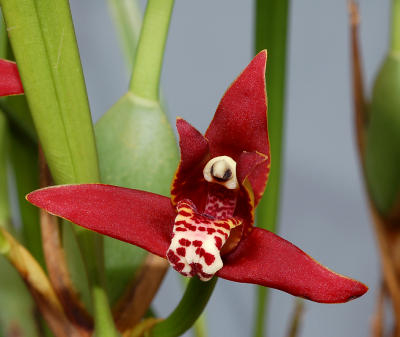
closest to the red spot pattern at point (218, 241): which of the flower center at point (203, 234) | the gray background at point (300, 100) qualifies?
the flower center at point (203, 234)

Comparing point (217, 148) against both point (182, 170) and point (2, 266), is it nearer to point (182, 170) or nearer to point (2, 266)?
point (182, 170)

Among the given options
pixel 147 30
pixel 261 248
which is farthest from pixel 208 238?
pixel 147 30

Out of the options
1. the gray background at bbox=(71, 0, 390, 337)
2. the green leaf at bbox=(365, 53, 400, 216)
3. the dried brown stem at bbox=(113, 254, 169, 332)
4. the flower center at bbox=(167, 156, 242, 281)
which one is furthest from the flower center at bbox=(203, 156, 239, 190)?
the gray background at bbox=(71, 0, 390, 337)

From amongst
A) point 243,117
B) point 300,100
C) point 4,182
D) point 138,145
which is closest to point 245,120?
point 243,117

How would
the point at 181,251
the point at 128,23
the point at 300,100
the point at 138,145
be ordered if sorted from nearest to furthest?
the point at 181,251 < the point at 138,145 < the point at 128,23 < the point at 300,100

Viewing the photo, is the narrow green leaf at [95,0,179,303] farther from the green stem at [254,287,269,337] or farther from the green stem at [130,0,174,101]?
the green stem at [254,287,269,337]

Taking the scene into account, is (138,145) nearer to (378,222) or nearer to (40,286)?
(40,286)
